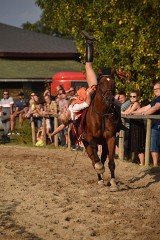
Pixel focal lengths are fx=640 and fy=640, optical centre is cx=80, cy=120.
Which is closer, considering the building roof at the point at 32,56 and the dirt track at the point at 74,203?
the dirt track at the point at 74,203

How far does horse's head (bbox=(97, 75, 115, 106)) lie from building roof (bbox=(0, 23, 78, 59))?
30.4 m

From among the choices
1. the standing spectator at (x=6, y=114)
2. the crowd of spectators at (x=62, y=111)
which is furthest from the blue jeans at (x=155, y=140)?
the standing spectator at (x=6, y=114)

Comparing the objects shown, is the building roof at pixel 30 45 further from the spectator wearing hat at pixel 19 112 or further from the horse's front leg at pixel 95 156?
the horse's front leg at pixel 95 156

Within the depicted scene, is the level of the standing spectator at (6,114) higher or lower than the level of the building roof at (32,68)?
lower

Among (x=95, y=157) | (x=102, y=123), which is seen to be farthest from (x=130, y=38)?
(x=95, y=157)

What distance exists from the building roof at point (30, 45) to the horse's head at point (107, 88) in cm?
3037

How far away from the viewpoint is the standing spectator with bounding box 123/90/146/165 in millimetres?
14172

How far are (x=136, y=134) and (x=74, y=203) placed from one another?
5107mm

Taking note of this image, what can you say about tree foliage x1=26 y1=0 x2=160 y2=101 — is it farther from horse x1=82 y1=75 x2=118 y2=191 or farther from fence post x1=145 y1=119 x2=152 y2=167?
horse x1=82 y1=75 x2=118 y2=191

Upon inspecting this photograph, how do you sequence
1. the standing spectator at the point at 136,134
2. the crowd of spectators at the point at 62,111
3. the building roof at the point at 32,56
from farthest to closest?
the building roof at the point at 32,56
the standing spectator at the point at 136,134
the crowd of spectators at the point at 62,111

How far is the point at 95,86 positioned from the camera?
11164 millimetres

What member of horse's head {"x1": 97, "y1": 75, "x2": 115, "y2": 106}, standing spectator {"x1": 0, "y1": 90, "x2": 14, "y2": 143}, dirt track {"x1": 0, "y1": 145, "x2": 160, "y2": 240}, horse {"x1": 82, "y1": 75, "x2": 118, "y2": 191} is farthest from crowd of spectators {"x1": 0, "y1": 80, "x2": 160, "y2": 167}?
horse's head {"x1": 97, "y1": 75, "x2": 115, "y2": 106}

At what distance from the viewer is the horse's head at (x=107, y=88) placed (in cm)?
1041

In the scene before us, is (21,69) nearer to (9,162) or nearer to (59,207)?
(9,162)
